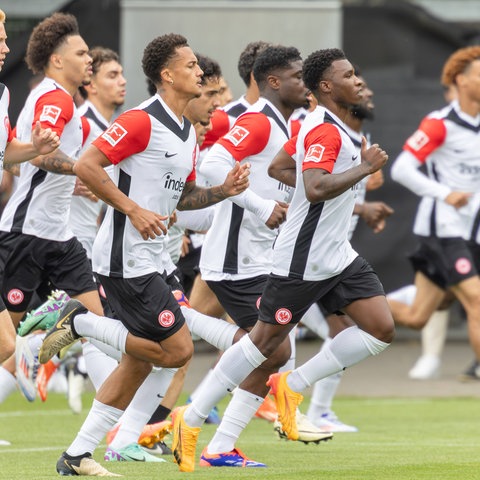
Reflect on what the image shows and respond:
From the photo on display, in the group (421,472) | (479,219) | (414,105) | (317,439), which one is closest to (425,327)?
(479,219)

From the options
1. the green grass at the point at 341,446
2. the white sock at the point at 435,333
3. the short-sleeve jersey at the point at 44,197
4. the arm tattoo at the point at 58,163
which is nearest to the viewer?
the green grass at the point at 341,446

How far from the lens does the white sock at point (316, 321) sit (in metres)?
10.9

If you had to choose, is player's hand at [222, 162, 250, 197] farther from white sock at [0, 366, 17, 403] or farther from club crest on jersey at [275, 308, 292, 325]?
white sock at [0, 366, 17, 403]

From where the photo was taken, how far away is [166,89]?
796 cm

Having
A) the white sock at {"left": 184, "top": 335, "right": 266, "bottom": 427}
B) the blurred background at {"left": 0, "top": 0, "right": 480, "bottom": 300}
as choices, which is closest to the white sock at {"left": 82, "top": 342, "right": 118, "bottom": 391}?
the white sock at {"left": 184, "top": 335, "right": 266, "bottom": 427}

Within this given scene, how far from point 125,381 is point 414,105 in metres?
9.19

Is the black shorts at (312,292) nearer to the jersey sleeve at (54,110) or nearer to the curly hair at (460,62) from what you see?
the jersey sleeve at (54,110)

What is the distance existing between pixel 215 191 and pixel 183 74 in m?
0.70

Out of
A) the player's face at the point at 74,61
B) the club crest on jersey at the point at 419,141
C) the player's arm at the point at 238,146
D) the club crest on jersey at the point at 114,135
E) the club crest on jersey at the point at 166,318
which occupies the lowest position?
the club crest on jersey at the point at 419,141

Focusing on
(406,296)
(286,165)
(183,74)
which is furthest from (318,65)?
(406,296)

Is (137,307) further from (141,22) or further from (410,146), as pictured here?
(141,22)

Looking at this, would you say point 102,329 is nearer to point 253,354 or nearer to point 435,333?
point 253,354

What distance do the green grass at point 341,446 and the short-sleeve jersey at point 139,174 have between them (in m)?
1.15

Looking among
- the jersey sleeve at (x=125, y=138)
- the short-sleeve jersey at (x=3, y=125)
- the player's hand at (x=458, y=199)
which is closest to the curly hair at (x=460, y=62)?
the player's hand at (x=458, y=199)
